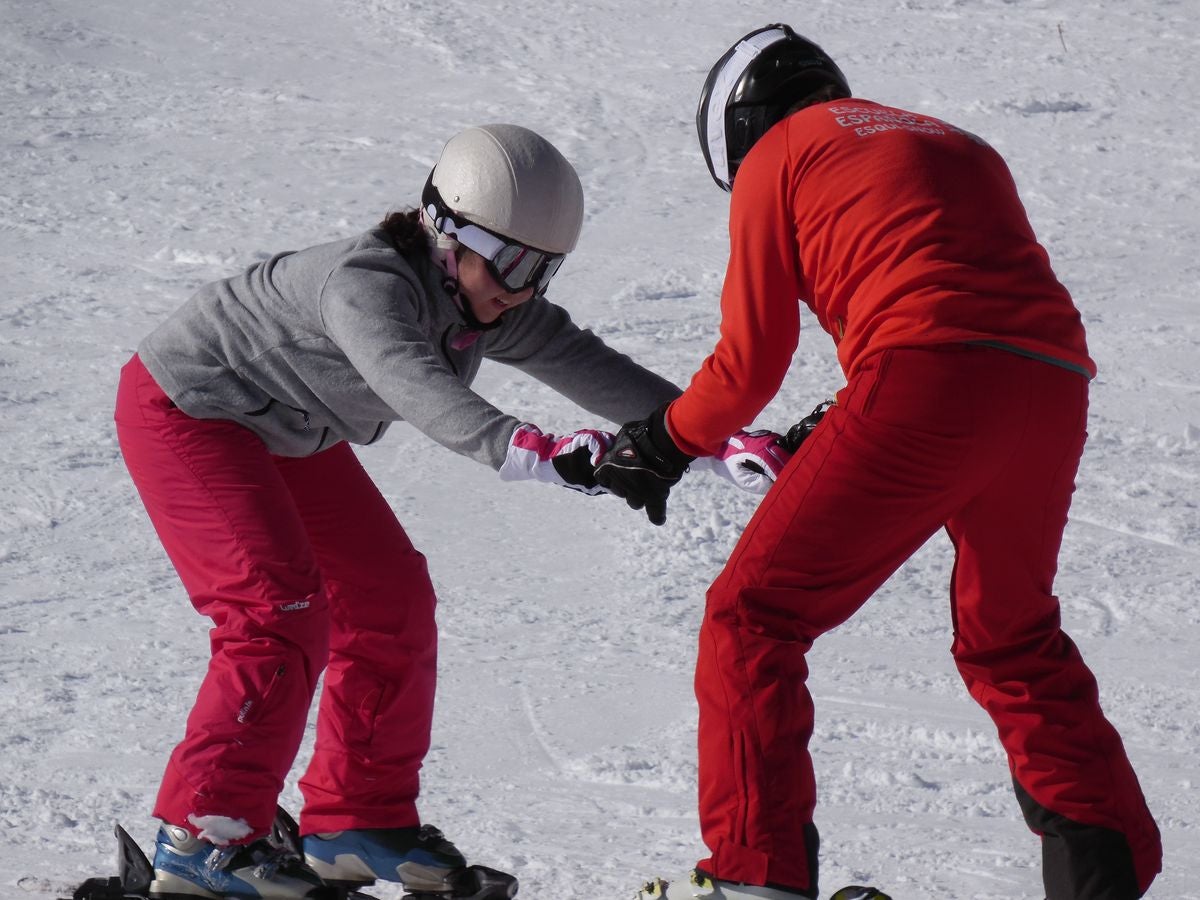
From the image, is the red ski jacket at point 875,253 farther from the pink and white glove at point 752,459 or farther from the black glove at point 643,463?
the pink and white glove at point 752,459

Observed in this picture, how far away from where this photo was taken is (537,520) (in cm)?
648

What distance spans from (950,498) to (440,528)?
365cm

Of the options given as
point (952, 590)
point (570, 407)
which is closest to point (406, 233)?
point (952, 590)

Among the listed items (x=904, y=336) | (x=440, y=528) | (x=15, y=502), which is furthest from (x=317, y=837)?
(x=15, y=502)

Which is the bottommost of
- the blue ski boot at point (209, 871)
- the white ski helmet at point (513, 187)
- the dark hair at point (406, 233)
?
the blue ski boot at point (209, 871)

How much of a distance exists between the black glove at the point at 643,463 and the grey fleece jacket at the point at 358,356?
0.24 m

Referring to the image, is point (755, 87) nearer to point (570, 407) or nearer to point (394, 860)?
point (394, 860)

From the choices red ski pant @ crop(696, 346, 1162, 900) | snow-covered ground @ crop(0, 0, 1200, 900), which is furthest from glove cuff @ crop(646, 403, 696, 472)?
snow-covered ground @ crop(0, 0, 1200, 900)

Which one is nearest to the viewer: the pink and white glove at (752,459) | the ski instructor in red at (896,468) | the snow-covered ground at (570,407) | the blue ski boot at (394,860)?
the ski instructor in red at (896,468)

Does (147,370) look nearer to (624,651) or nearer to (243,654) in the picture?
(243,654)

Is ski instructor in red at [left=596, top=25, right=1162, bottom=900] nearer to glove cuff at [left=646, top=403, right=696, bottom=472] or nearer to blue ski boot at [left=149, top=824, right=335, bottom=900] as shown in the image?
glove cuff at [left=646, top=403, right=696, bottom=472]

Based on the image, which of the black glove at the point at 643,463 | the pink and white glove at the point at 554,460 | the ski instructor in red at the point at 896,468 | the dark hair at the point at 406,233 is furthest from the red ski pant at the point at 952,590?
the dark hair at the point at 406,233

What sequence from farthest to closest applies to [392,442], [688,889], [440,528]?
[392,442]
[440,528]
[688,889]

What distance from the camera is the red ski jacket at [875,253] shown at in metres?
2.92
